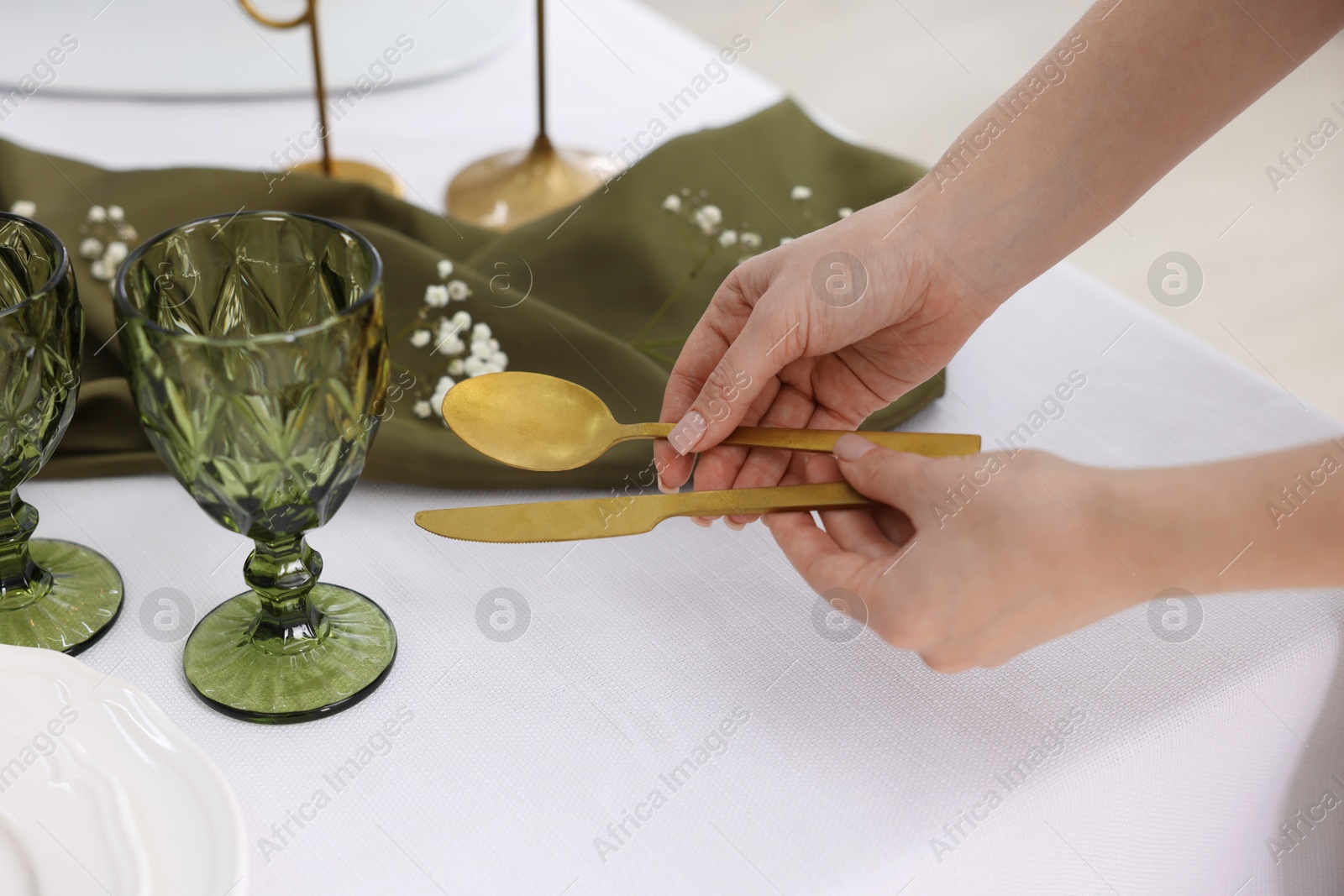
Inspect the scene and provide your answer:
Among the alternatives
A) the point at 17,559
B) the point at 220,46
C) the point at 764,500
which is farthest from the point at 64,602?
the point at 220,46

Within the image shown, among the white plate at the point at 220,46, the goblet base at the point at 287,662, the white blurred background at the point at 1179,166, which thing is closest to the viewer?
the goblet base at the point at 287,662

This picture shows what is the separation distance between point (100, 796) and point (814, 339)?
1.49 ft

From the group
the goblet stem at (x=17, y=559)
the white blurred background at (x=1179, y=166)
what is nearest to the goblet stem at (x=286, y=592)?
the goblet stem at (x=17, y=559)

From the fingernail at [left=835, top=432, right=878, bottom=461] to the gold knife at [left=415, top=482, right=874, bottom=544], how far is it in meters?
0.03

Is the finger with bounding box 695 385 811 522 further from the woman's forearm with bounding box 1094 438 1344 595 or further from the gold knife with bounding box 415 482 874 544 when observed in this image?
the woman's forearm with bounding box 1094 438 1344 595

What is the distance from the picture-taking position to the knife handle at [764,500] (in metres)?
0.56

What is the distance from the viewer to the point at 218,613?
1.90 ft

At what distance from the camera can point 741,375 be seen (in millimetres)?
672

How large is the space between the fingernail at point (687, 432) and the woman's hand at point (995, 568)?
5.4 inches

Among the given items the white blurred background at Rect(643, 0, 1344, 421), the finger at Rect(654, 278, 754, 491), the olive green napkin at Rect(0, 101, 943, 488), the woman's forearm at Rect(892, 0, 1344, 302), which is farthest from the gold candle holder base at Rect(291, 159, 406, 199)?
the white blurred background at Rect(643, 0, 1344, 421)

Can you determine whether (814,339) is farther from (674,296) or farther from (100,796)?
(100,796)

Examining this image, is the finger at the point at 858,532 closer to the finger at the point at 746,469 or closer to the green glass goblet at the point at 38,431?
the finger at the point at 746,469

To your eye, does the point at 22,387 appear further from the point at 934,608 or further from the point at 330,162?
the point at 330,162

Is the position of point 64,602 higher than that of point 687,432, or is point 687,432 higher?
point 687,432
